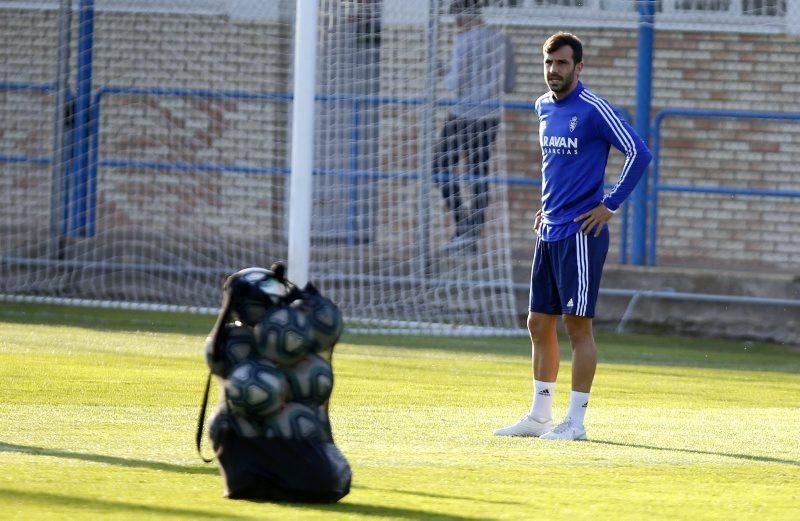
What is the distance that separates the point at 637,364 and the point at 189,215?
715 centimetres

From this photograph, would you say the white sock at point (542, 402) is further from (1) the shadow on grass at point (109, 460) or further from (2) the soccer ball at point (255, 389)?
(2) the soccer ball at point (255, 389)

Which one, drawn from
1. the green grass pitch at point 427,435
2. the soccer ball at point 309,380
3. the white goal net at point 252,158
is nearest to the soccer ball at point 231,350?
the soccer ball at point 309,380

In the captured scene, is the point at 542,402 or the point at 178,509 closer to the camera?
the point at 178,509

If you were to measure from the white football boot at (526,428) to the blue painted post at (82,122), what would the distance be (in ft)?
28.3

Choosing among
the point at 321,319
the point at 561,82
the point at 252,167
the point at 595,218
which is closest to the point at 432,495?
the point at 321,319

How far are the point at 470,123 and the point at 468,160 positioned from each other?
0.33 meters

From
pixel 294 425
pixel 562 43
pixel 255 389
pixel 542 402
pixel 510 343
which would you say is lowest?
pixel 510 343

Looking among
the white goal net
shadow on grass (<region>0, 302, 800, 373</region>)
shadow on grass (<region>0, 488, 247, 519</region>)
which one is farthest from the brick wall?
shadow on grass (<region>0, 488, 247, 519</region>)

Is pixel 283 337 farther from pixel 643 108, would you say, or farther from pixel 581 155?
pixel 643 108

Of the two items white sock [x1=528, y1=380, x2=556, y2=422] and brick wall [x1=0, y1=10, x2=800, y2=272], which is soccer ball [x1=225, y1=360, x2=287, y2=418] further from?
brick wall [x1=0, y1=10, x2=800, y2=272]

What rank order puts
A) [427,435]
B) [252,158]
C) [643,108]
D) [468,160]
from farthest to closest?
[252,158] < [468,160] < [643,108] < [427,435]

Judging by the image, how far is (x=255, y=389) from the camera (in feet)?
17.4

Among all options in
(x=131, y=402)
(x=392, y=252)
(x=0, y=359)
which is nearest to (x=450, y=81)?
(x=392, y=252)

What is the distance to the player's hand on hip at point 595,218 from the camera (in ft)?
24.5
